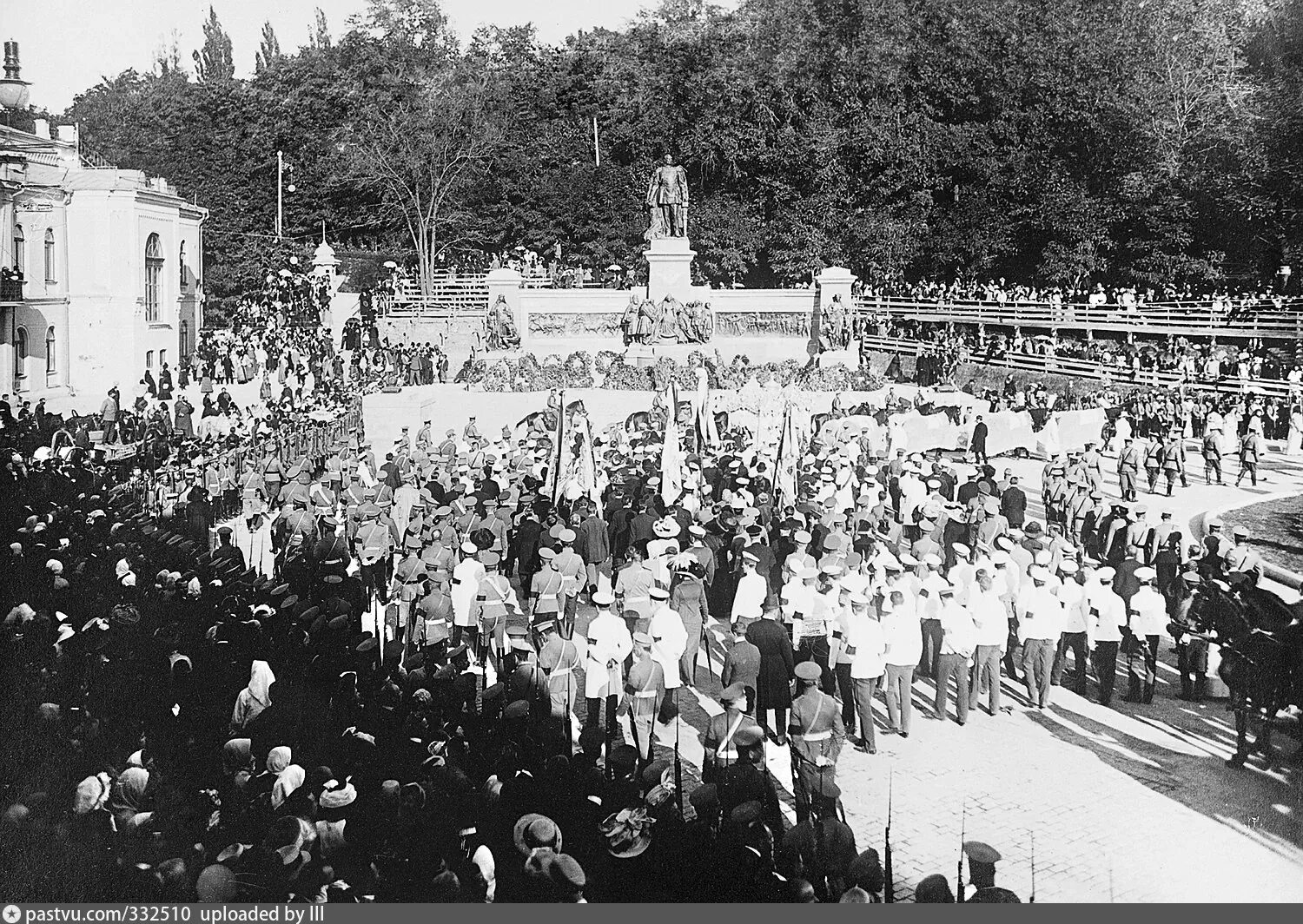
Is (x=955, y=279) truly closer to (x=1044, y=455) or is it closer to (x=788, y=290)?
(x=788, y=290)

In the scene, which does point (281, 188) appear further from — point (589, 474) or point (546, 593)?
point (546, 593)

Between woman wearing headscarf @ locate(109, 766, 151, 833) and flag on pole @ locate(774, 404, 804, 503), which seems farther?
flag on pole @ locate(774, 404, 804, 503)

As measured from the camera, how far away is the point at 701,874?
261 inches

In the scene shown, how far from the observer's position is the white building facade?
28750 millimetres

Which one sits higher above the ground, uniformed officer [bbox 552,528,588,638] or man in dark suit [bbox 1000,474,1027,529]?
man in dark suit [bbox 1000,474,1027,529]

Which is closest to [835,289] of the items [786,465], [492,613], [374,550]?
[786,465]

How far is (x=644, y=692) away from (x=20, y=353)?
23.7 m

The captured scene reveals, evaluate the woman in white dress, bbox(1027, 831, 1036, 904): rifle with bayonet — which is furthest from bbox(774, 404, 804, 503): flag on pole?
the woman in white dress

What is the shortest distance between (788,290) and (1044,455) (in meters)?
16.3

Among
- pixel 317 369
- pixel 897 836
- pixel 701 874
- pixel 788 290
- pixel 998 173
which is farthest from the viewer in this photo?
pixel 998 173

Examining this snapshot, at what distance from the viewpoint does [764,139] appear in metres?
49.2

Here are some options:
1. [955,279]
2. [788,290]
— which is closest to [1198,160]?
[955,279]

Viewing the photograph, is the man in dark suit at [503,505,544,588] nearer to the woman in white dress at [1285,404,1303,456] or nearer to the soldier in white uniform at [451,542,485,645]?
the soldier in white uniform at [451,542,485,645]

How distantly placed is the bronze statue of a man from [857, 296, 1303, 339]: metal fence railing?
900 cm
